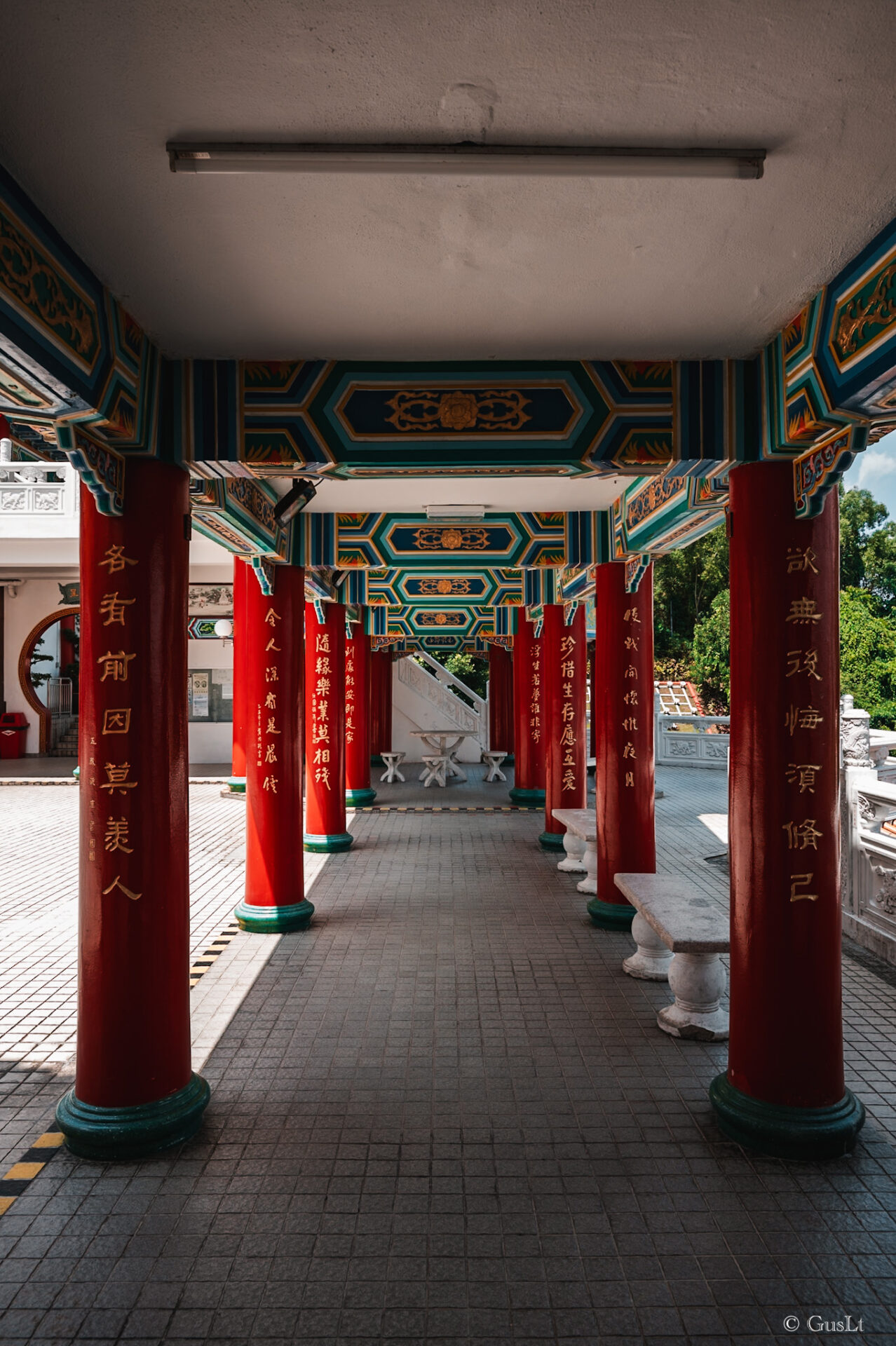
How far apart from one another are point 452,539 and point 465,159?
6330mm

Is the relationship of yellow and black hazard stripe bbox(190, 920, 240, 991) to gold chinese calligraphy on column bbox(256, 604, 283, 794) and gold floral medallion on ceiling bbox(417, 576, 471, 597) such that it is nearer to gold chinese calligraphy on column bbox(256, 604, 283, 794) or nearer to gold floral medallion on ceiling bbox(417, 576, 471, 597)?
gold chinese calligraphy on column bbox(256, 604, 283, 794)

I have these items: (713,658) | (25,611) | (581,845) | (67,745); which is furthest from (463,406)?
(713,658)

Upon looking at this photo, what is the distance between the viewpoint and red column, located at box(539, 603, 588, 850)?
10062 millimetres

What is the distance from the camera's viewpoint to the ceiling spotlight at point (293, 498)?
21.0 feet

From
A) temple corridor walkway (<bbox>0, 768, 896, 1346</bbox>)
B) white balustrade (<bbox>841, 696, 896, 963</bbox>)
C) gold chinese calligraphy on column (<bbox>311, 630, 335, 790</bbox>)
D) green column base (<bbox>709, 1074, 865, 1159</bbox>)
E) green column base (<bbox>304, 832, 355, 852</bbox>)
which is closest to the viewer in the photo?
temple corridor walkway (<bbox>0, 768, 896, 1346</bbox>)

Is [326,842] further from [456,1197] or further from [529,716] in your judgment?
[456,1197]

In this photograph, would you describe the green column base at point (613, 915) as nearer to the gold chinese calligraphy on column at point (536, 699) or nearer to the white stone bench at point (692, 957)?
the white stone bench at point (692, 957)

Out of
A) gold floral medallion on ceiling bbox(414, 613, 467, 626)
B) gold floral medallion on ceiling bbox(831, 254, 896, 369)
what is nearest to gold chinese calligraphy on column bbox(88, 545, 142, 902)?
gold floral medallion on ceiling bbox(831, 254, 896, 369)

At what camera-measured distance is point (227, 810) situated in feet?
43.9

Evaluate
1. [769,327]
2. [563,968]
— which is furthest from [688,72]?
[563,968]

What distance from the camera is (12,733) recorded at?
66.7ft

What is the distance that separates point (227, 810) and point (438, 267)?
11547 mm

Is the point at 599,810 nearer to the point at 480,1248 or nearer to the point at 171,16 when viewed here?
the point at 480,1248

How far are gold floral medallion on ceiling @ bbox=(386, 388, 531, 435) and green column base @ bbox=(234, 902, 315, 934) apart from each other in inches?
173
